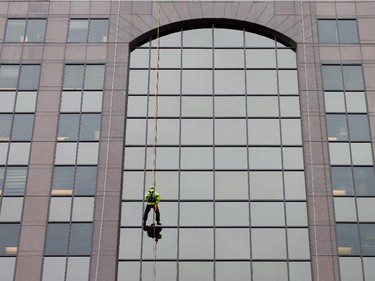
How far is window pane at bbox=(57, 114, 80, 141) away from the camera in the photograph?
3609 centimetres

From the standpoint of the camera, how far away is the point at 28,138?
36000 millimetres

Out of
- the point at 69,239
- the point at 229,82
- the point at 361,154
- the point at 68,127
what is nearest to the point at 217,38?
the point at 229,82

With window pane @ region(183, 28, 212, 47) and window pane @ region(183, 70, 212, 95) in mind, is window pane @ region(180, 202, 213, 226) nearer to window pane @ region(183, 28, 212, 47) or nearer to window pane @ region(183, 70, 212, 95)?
window pane @ region(183, 70, 212, 95)

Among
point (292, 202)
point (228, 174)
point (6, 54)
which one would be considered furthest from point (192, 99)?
point (6, 54)

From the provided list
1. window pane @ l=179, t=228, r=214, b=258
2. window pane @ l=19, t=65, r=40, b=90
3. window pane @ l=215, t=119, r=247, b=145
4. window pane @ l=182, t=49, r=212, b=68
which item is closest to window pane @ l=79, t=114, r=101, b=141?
window pane @ l=19, t=65, r=40, b=90

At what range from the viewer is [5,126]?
3659 centimetres

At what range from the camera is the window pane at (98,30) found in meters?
38.9

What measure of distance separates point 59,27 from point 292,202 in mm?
17693

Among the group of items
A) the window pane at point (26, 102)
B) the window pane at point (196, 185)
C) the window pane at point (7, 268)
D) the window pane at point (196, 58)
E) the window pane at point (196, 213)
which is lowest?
the window pane at point (7, 268)

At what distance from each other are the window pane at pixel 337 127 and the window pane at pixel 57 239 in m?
15.4

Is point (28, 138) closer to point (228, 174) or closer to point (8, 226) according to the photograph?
point (8, 226)

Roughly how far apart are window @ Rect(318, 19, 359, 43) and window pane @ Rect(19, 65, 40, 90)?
17243mm

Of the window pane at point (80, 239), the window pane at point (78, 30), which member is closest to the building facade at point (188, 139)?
the window pane at point (80, 239)

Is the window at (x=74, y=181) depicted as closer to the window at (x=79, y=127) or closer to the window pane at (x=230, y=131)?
the window at (x=79, y=127)
